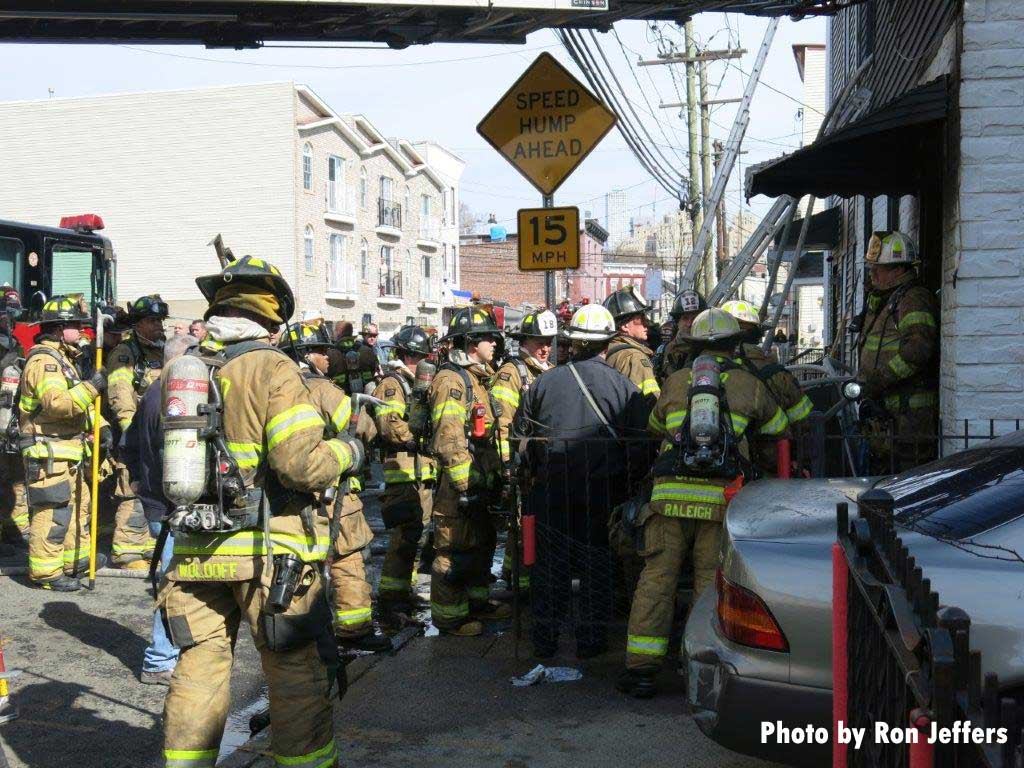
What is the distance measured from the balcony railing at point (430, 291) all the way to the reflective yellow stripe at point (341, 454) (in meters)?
52.4

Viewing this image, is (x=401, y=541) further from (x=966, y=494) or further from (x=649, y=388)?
(x=966, y=494)

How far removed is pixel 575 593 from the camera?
597cm

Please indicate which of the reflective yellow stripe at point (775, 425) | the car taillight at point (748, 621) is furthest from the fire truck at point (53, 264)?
the car taillight at point (748, 621)

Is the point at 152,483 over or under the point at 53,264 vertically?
under

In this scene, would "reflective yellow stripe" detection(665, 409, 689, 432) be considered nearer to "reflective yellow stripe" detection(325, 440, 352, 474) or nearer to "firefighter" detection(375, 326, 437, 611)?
"reflective yellow stripe" detection(325, 440, 352, 474)

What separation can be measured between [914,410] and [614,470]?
229cm

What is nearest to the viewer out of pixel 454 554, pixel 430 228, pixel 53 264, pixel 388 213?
pixel 454 554

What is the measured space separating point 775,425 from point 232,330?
274 centimetres

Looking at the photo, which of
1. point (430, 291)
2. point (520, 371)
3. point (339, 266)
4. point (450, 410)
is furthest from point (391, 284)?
point (450, 410)

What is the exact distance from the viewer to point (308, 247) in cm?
4222

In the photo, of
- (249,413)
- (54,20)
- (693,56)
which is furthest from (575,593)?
(693,56)

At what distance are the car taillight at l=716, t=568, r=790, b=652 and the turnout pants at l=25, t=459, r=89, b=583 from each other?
19.3 ft

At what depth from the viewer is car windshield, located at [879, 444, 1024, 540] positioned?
10.9ft

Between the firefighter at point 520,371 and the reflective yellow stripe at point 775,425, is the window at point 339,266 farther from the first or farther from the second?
the reflective yellow stripe at point 775,425
